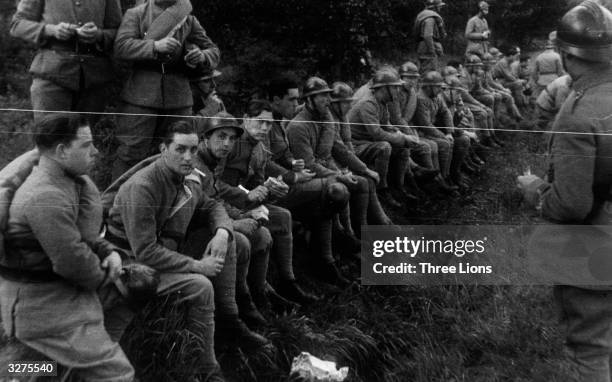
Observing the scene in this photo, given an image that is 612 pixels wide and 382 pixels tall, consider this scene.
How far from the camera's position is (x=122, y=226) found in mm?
3359

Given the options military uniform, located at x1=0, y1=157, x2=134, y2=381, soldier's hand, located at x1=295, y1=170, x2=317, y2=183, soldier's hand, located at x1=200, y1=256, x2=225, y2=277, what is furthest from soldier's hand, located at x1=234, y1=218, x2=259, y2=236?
military uniform, located at x1=0, y1=157, x2=134, y2=381

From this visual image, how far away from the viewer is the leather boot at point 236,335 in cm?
355

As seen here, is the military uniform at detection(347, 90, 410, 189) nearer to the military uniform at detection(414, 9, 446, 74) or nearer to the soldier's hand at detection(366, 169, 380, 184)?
the soldier's hand at detection(366, 169, 380, 184)

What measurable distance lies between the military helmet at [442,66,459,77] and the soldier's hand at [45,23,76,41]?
1.85 metres

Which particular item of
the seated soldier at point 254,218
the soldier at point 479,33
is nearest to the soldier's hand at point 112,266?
the seated soldier at point 254,218

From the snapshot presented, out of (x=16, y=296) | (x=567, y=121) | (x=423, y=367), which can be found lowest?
(x=423, y=367)

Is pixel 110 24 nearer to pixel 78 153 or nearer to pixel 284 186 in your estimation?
pixel 78 153

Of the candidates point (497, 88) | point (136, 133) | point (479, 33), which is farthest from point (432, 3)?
point (136, 133)

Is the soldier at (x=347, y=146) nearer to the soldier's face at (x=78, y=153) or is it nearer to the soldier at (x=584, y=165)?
the soldier at (x=584, y=165)

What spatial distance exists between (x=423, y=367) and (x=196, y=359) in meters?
0.81

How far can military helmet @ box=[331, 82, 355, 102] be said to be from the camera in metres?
3.93

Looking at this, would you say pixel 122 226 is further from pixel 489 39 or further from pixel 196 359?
pixel 489 39

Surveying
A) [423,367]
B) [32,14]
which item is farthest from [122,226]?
[423,367]

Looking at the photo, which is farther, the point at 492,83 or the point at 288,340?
the point at 492,83
